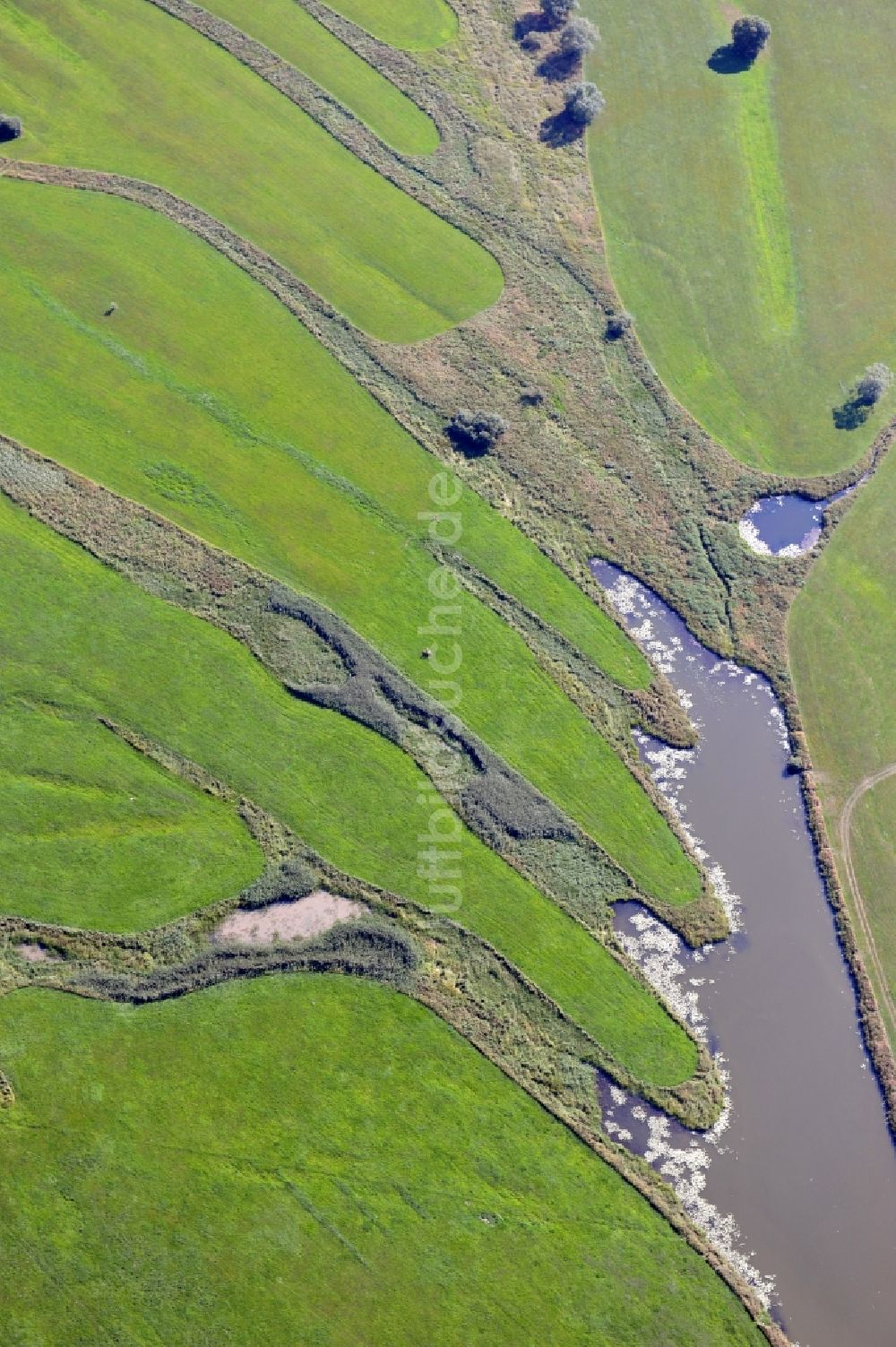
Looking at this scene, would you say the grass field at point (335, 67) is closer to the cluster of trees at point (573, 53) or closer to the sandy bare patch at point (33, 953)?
the cluster of trees at point (573, 53)

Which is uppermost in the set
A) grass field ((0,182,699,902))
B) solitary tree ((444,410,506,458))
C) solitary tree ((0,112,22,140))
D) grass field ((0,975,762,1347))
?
solitary tree ((0,112,22,140))

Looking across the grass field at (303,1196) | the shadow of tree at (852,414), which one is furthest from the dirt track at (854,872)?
the shadow of tree at (852,414)

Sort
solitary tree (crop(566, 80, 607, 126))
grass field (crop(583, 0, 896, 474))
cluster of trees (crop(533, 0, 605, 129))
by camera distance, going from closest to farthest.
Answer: grass field (crop(583, 0, 896, 474))
solitary tree (crop(566, 80, 607, 126))
cluster of trees (crop(533, 0, 605, 129))

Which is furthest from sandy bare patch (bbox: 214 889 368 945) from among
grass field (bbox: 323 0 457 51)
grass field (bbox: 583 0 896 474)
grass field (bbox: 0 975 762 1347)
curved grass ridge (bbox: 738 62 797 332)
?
grass field (bbox: 323 0 457 51)

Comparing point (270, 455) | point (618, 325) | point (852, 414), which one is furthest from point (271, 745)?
point (852, 414)

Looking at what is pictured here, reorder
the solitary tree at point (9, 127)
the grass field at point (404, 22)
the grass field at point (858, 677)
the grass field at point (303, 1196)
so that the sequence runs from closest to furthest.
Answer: the grass field at point (303, 1196), the grass field at point (858, 677), the solitary tree at point (9, 127), the grass field at point (404, 22)

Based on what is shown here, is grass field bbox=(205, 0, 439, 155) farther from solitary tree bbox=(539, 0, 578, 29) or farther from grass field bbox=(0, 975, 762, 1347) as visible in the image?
grass field bbox=(0, 975, 762, 1347)
